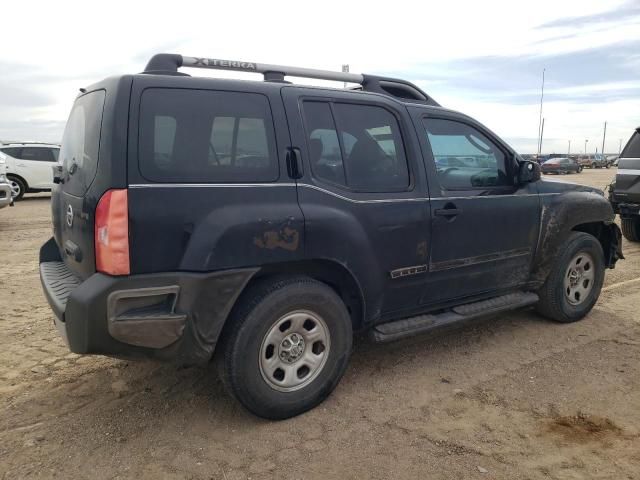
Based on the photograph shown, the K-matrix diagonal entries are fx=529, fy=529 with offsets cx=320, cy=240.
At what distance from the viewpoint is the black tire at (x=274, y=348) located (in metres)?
2.88

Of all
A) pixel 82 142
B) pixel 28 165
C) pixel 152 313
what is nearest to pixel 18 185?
pixel 28 165

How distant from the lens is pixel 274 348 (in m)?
3.03

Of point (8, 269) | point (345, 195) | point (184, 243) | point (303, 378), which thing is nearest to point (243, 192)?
point (184, 243)

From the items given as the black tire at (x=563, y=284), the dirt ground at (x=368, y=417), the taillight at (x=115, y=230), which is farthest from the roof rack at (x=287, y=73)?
the dirt ground at (x=368, y=417)

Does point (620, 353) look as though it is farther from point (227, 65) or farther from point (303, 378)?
point (227, 65)

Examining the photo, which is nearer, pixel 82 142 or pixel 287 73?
pixel 82 142

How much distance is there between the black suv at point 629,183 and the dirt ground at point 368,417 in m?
4.53

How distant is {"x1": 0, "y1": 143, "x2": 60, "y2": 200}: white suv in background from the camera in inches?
588

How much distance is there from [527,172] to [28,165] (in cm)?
1481

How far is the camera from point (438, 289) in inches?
150

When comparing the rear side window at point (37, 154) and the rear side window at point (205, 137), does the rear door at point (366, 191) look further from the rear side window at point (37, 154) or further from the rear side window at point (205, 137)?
the rear side window at point (37, 154)

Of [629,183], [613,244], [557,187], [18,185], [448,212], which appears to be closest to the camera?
[448,212]

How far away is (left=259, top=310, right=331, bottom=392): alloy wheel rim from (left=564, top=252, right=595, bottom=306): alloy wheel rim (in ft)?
8.73

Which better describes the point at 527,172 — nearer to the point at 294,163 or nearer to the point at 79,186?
the point at 294,163
